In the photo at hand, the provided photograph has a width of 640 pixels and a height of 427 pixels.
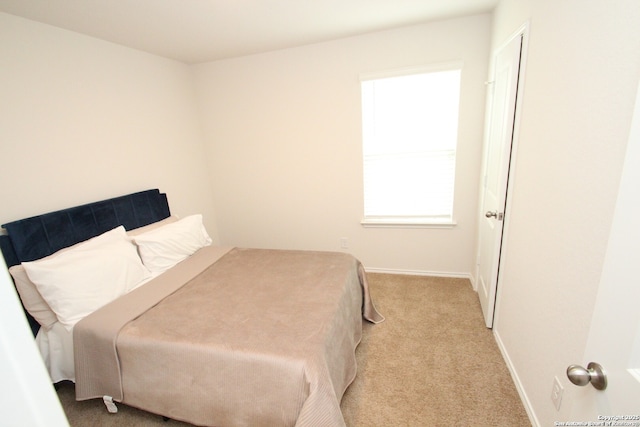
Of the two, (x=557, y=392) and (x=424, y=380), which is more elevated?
(x=557, y=392)

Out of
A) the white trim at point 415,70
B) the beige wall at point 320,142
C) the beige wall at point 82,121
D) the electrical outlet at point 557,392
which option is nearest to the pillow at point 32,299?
the beige wall at point 82,121

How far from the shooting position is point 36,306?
1.75 m

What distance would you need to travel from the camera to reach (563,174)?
1.24 metres

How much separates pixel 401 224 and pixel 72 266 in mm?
2767

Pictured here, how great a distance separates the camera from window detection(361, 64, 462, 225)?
277cm

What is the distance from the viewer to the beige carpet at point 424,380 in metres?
1.62

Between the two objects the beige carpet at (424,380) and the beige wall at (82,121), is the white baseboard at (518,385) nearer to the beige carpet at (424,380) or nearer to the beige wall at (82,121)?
the beige carpet at (424,380)

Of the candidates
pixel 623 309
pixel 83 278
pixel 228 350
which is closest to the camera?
pixel 623 309

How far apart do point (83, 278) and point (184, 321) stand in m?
0.73

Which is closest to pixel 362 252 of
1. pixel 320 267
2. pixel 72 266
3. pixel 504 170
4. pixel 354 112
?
pixel 320 267

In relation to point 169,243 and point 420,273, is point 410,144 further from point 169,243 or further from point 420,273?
point 169,243

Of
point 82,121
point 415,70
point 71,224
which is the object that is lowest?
point 71,224

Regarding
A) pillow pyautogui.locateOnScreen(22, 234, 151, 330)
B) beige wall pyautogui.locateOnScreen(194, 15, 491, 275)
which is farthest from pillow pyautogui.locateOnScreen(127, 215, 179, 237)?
beige wall pyautogui.locateOnScreen(194, 15, 491, 275)

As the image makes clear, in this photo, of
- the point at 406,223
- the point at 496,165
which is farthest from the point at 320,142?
the point at 496,165
